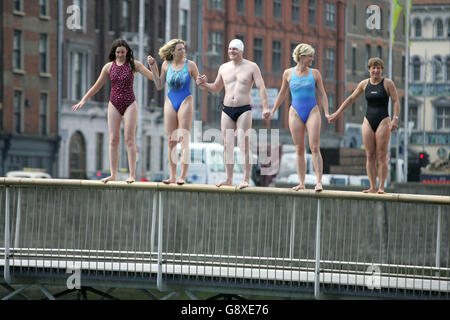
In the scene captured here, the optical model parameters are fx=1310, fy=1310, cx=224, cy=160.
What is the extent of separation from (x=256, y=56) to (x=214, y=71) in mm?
3843

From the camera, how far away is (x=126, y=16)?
69.6 m

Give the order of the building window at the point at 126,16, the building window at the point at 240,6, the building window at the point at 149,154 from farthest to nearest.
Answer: the building window at the point at 240,6
the building window at the point at 149,154
the building window at the point at 126,16

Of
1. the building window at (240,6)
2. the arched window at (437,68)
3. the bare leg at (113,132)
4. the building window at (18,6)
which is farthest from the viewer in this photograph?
the arched window at (437,68)

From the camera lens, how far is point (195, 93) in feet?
237

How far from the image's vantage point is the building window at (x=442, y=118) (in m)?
102

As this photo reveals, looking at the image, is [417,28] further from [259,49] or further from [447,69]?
[259,49]

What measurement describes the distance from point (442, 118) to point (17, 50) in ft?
155

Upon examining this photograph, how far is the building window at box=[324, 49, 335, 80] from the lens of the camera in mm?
75306

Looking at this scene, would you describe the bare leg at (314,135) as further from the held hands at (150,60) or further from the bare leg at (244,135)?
the held hands at (150,60)

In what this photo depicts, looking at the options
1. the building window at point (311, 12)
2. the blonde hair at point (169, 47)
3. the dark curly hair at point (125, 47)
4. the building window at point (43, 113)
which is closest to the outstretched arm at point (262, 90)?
the blonde hair at point (169, 47)

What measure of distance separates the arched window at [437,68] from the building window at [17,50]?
45670mm

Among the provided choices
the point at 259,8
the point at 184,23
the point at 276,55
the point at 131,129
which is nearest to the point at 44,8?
the point at 184,23

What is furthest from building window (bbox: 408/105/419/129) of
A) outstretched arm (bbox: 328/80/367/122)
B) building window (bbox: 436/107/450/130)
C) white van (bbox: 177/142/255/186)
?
outstretched arm (bbox: 328/80/367/122)
